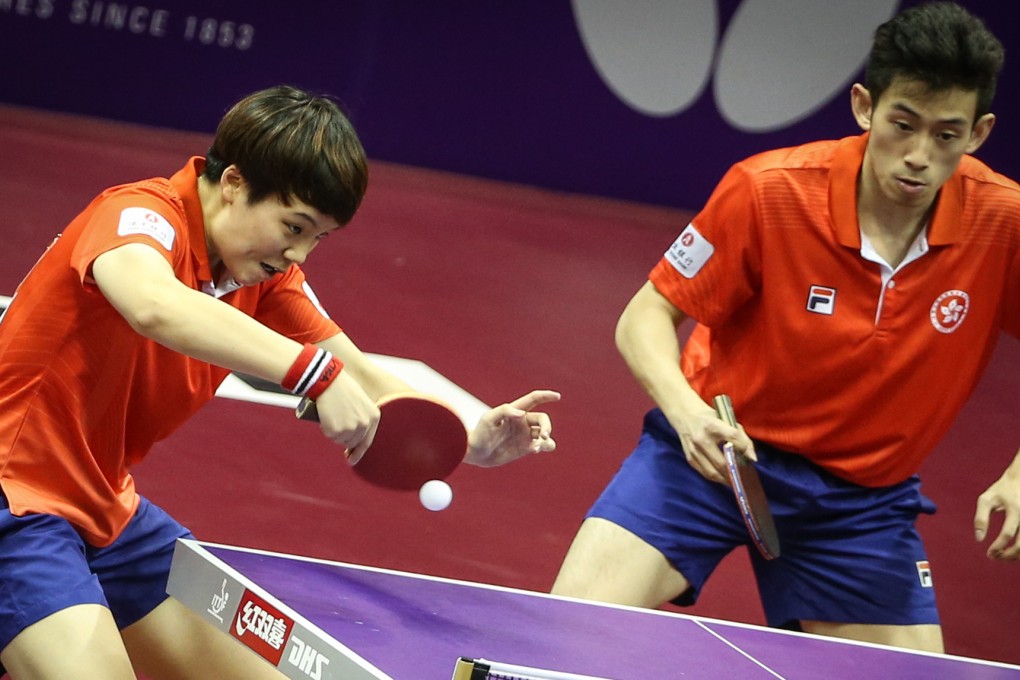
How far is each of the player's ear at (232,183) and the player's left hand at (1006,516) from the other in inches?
71.0

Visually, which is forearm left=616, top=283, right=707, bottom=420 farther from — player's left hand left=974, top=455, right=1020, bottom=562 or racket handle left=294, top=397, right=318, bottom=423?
racket handle left=294, top=397, right=318, bottom=423

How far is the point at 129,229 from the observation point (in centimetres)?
274

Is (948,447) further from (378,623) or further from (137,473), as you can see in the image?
(378,623)

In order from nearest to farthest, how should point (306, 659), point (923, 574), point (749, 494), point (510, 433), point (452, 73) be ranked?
point (306, 659) < point (510, 433) < point (749, 494) < point (923, 574) < point (452, 73)

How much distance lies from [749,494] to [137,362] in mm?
1521

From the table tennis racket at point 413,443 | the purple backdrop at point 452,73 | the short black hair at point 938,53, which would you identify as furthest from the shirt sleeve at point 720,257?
the purple backdrop at point 452,73

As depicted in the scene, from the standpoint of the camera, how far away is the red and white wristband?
2.63m

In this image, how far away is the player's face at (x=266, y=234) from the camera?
2838mm

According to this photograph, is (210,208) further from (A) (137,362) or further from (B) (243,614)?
(B) (243,614)

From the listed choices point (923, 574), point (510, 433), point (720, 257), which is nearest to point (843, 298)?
point (720, 257)

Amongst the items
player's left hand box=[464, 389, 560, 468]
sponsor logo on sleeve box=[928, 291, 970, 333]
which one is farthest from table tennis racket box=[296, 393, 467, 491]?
sponsor logo on sleeve box=[928, 291, 970, 333]

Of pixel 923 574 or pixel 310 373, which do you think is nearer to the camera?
pixel 310 373

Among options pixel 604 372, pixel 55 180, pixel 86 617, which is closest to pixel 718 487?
pixel 86 617

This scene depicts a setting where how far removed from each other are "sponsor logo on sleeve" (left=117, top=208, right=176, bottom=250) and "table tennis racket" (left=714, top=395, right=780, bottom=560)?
1433 mm
